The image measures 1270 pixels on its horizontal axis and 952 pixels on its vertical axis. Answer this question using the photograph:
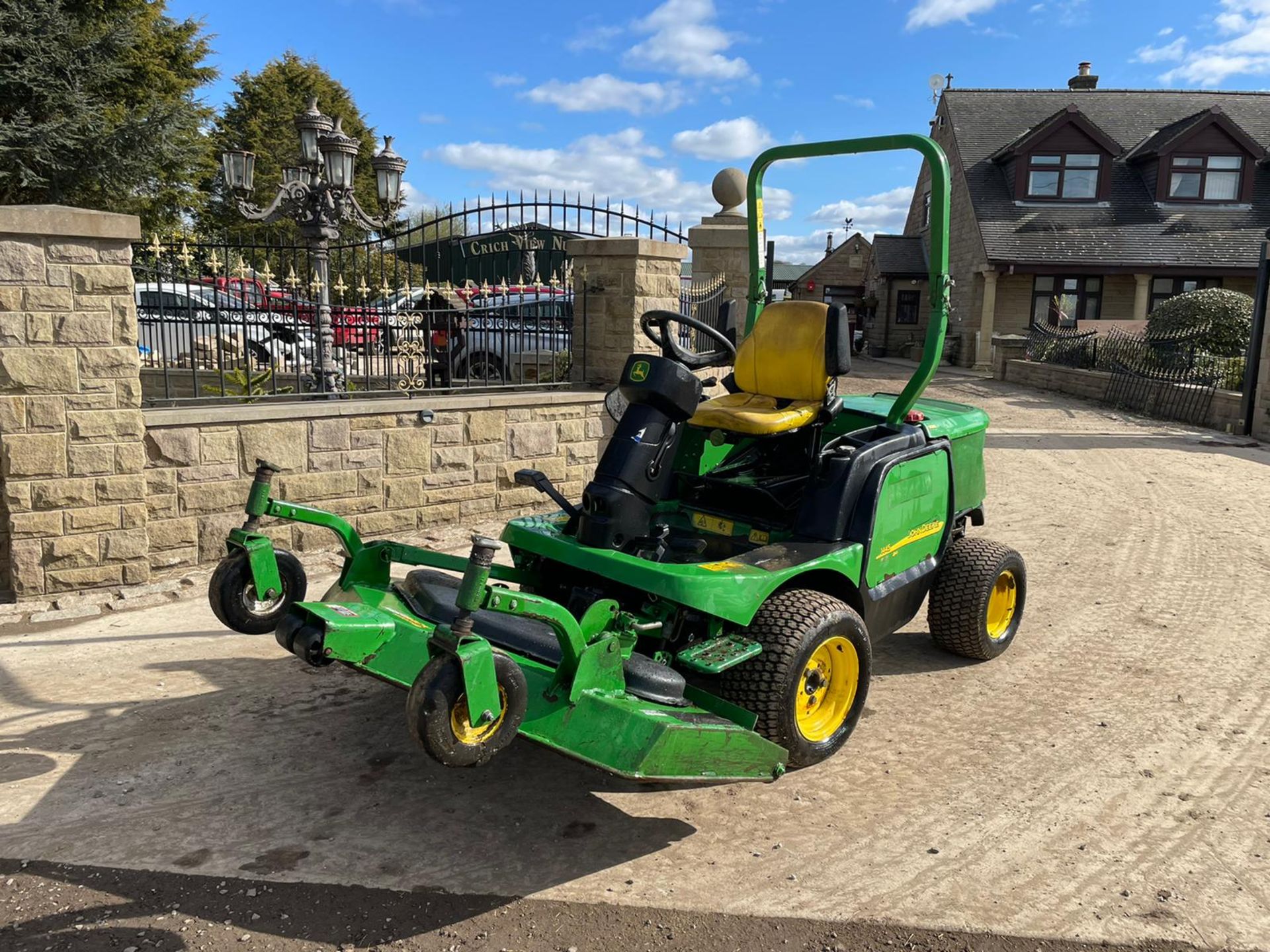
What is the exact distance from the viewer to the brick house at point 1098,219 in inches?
955

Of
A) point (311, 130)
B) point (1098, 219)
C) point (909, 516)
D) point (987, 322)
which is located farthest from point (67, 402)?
point (1098, 219)

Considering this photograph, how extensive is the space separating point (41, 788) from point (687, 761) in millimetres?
2356

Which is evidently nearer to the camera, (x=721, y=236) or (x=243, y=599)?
(x=243, y=599)

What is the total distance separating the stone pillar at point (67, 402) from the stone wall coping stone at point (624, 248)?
3.51m

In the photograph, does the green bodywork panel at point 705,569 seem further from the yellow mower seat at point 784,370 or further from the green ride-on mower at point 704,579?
the yellow mower seat at point 784,370

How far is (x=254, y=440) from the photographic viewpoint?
617 cm

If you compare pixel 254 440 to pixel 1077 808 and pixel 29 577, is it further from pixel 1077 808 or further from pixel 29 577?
pixel 1077 808

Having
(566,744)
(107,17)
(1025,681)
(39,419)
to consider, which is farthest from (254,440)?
(107,17)

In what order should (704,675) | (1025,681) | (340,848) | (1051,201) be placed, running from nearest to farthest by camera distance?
(340,848)
(704,675)
(1025,681)
(1051,201)

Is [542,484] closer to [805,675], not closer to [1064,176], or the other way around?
[805,675]

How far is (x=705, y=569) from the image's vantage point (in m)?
3.38

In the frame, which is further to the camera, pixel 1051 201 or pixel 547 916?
pixel 1051 201

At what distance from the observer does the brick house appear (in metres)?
24.3

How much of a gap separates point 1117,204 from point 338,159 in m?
23.8
